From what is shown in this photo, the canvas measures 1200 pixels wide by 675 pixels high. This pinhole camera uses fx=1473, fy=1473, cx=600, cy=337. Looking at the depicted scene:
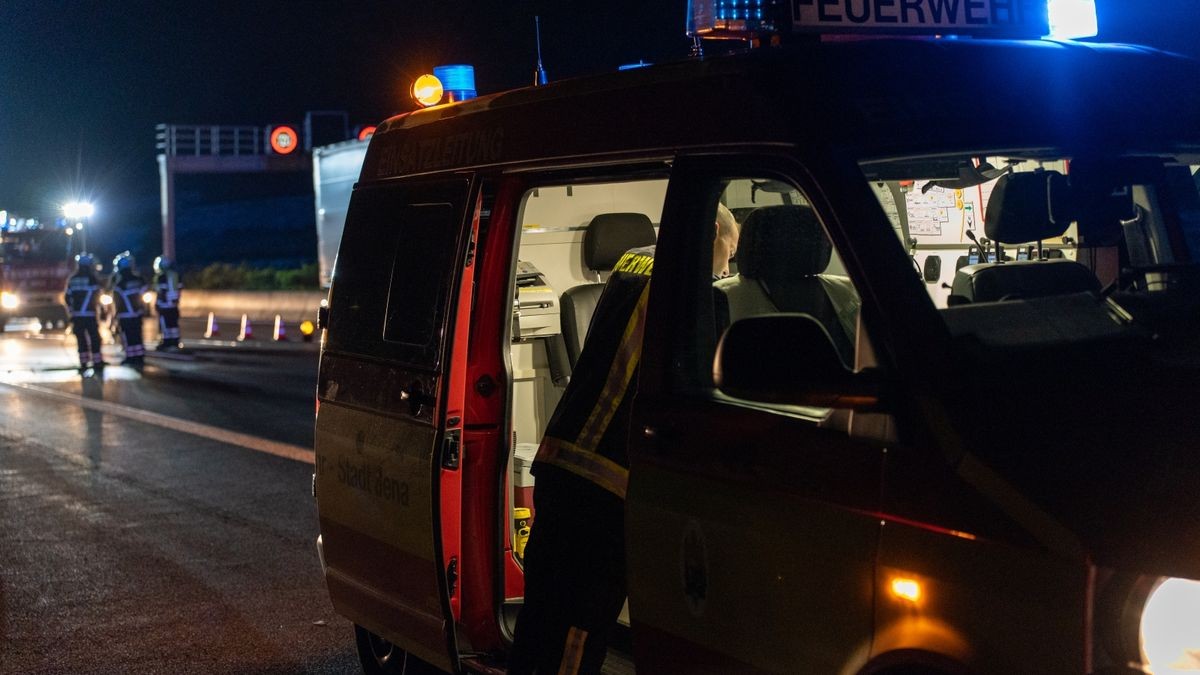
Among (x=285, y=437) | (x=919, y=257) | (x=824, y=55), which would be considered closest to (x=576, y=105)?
(x=824, y=55)

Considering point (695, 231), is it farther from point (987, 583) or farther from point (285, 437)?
point (285, 437)

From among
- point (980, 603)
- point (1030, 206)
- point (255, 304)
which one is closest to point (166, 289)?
point (255, 304)

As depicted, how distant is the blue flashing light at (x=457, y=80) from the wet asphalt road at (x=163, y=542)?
218 centimetres

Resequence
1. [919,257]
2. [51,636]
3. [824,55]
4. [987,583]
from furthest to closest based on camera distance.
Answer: [51,636], [919,257], [824,55], [987,583]

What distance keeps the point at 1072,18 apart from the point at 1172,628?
2812 mm

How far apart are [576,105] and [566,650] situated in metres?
1.45

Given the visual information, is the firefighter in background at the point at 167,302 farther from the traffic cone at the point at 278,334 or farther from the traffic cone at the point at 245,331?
the traffic cone at the point at 278,334

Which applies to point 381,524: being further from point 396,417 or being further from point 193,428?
point 193,428

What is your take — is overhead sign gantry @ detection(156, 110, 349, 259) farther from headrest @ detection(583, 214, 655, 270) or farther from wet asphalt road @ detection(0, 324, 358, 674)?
headrest @ detection(583, 214, 655, 270)

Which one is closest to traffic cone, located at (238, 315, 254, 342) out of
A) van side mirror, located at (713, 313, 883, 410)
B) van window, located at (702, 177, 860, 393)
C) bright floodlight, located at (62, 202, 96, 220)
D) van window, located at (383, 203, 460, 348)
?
bright floodlight, located at (62, 202, 96, 220)

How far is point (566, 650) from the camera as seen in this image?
12.6 ft

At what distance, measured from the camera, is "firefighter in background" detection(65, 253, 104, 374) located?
20.5 meters

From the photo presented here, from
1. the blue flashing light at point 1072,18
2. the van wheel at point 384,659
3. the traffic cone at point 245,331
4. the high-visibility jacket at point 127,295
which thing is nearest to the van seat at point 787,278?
the blue flashing light at point 1072,18

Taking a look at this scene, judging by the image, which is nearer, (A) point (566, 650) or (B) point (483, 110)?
(A) point (566, 650)
